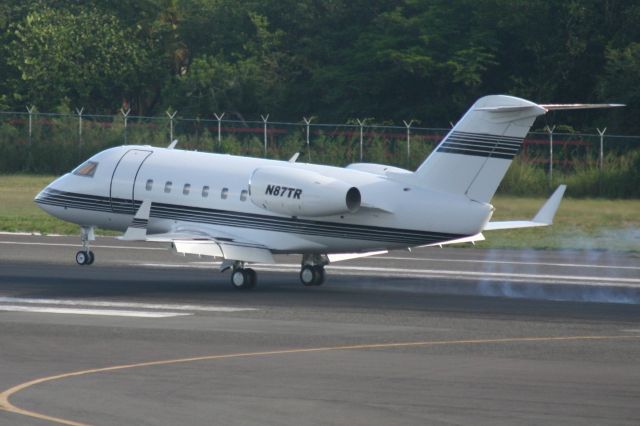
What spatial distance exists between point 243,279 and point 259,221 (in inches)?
58.6

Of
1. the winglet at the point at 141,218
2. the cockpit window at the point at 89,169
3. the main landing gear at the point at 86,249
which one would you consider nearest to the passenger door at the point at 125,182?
the winglet at the point at 141,218

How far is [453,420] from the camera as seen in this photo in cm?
1769

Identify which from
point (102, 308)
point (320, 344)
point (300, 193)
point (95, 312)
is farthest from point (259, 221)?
point (320, 344)

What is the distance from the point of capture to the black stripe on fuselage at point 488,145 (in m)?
31.0

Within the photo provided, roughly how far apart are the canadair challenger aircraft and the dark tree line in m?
35.1

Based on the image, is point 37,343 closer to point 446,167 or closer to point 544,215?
point 446,167

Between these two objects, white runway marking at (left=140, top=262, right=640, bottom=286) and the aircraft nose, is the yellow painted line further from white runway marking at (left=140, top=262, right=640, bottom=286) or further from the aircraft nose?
the aircraft nose

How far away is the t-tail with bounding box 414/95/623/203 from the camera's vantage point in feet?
101

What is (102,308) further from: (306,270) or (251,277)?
(306,270)

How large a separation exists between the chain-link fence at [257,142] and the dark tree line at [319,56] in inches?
169

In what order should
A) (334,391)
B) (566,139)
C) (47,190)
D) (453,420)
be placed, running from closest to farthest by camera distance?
(453,420) → (334,391) → (47,190) → (566,139)

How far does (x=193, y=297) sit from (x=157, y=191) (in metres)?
4.24

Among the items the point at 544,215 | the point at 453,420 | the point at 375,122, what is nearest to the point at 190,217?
the point at 544,215

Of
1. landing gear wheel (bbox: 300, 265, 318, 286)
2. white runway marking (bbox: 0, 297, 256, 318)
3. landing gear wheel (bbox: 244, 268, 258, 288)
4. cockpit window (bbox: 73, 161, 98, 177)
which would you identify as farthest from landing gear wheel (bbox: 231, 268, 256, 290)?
cockpit window (bbox: 73, 161, 98, 177)
